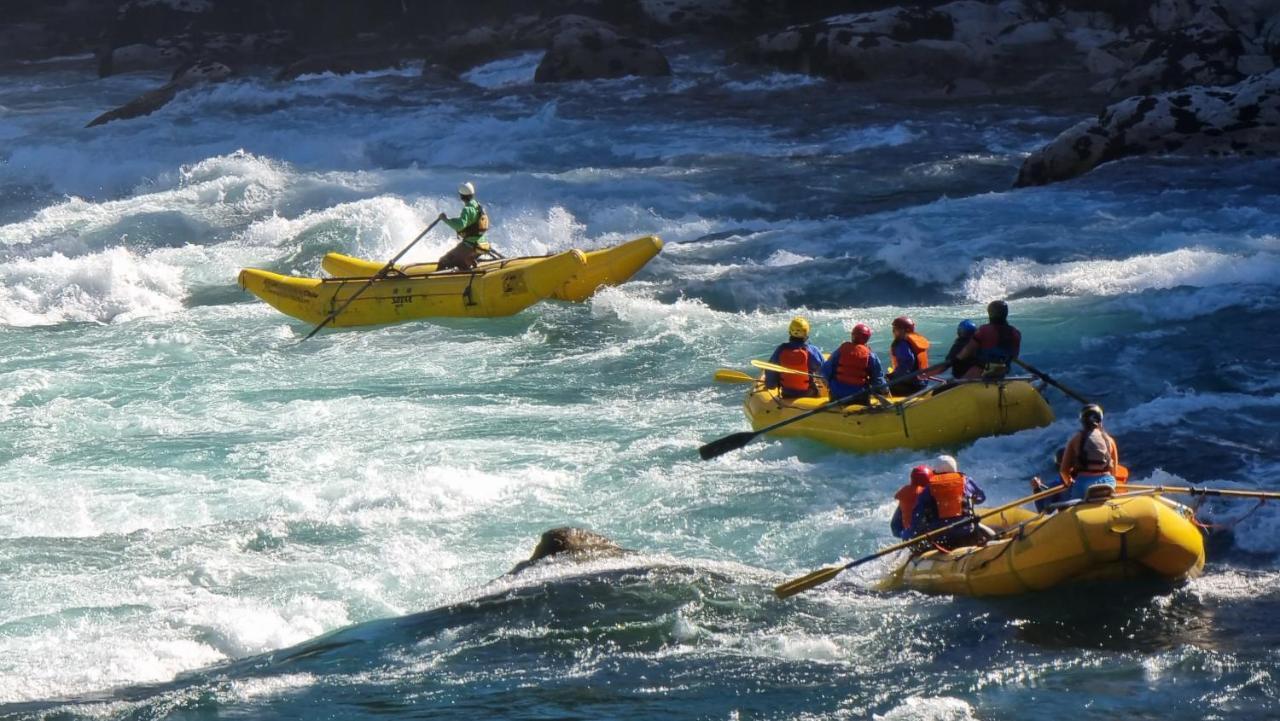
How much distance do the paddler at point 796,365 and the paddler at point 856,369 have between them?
0.47 meters

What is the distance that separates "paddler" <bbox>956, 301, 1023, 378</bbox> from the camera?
35.2 ft

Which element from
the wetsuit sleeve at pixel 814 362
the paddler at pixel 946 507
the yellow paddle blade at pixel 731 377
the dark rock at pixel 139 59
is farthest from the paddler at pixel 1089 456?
the dark rock at pixel 139 59

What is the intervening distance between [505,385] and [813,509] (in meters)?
4.08

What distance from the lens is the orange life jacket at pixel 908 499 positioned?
8417 mm

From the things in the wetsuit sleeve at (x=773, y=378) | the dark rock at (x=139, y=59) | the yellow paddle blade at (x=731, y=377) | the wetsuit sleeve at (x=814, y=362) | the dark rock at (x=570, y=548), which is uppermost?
the dark rock at (x=139, y=59)

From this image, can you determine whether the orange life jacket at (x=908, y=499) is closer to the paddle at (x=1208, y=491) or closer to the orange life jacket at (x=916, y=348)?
the paddle at (x=1208, y=491)

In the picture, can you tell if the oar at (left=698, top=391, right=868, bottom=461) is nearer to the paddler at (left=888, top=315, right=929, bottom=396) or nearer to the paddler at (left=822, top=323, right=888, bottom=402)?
the paddler at (left=822, top=323, right=888, bottom=402)

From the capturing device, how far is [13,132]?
28.4m

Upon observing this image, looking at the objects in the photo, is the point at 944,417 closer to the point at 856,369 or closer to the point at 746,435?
the point at 856,369

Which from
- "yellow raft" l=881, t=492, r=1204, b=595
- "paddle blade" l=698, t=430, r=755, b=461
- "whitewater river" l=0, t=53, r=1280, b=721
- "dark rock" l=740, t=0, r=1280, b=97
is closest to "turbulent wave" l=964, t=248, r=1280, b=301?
"whitewater river" l=0, t=53, r=1280, b=721

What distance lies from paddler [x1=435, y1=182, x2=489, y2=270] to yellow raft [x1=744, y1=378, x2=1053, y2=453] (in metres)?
5.23

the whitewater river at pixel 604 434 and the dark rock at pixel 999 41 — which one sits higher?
the dark rock at pixel 999 41

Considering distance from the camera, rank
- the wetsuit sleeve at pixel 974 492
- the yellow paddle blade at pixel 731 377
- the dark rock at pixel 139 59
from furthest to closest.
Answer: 1. the dark rock at pixel 139 59
2. the yellow paddle blade at pixel 731 377
3. the wetsuit sleeve at pixel 974 492

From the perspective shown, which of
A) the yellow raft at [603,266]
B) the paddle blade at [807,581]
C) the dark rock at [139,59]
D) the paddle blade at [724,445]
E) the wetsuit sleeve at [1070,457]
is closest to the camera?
the paddle blade at [807,581]
